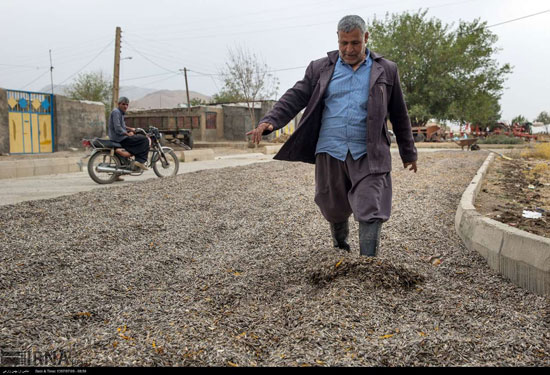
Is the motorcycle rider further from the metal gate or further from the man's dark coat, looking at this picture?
the metal gate

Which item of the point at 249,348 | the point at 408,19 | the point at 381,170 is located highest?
the point at 408,19

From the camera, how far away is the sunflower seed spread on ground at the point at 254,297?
2.31 m

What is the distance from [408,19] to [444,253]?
3957 cm

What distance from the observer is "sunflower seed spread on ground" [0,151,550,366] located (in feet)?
7.57

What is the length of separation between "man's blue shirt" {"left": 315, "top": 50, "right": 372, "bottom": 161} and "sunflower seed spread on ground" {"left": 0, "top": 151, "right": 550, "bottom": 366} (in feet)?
2.37

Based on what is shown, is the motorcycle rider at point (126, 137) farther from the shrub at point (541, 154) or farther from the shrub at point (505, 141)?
the shrub at point (505, 141)

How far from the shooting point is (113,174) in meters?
10.1

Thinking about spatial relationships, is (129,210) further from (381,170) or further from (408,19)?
(408,19)

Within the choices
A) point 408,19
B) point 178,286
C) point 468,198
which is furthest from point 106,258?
point 408,19

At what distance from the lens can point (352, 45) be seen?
3.24 m

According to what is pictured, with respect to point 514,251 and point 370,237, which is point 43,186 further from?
point 514,251

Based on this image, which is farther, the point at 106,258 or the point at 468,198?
the point at 468,198
